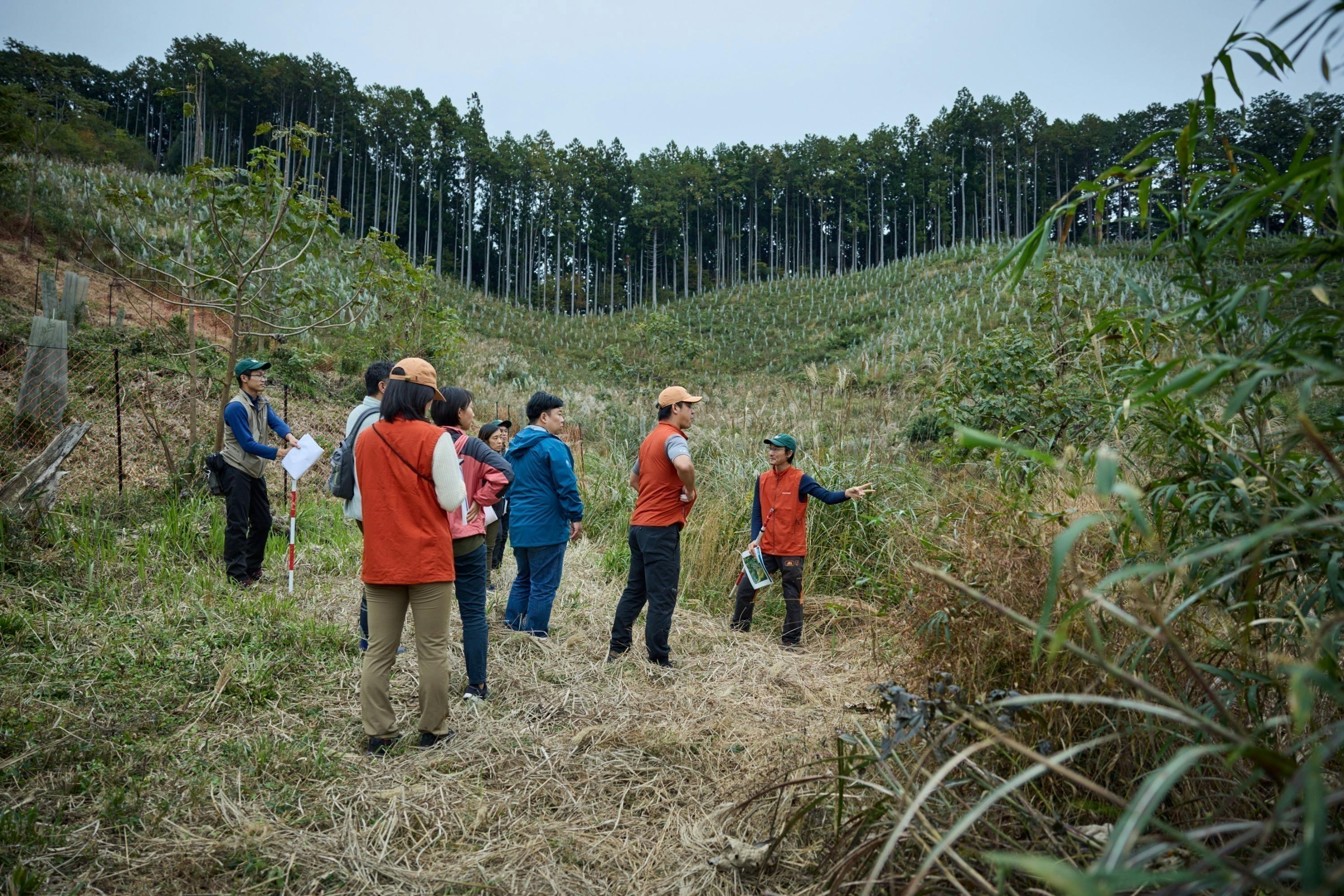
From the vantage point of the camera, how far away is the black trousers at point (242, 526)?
17.4 feet

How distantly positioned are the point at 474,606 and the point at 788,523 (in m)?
2.35

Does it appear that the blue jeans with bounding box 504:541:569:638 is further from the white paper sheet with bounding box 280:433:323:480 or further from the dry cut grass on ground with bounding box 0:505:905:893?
the white paper sheet with bounding box 280:433:323:480

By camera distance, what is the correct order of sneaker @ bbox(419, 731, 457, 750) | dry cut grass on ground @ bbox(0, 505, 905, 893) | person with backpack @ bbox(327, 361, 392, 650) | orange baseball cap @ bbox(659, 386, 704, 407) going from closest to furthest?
dry cut grass on ground @ bbox(0, 505, 905, 893) → sneaker @ bbox(419, 731, 457, 750) → person with backpack @ bbox(327, 361, 392, 650) → orange baseball cap @ bbox(659, 386, 704, 407)

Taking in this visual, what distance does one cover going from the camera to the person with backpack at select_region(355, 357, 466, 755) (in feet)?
10.3

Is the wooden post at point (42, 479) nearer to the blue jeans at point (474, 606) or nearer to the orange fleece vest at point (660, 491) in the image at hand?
the blue jeans at point (474, 606)

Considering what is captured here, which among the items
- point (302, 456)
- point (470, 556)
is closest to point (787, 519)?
point (470, 556)

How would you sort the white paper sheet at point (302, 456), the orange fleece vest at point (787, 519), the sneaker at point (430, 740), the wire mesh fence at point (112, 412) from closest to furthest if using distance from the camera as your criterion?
the sneaker at point (430, 740), the white paper sheet at point (302, 456), the orange fleece vest at point (787, 519), the wire mesh fence at point (112, 412)

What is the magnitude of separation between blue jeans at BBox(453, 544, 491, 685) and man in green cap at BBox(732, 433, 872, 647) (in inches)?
80.7

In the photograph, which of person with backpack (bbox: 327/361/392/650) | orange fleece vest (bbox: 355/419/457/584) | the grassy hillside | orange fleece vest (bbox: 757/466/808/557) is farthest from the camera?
orange fleece vest (bbox: 757/466/808/557)

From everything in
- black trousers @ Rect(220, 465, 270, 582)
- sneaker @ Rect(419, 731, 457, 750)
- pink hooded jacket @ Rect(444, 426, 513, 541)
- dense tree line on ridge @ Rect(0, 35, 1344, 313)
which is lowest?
sneaker @ Rect(419, 731, 457, 750)

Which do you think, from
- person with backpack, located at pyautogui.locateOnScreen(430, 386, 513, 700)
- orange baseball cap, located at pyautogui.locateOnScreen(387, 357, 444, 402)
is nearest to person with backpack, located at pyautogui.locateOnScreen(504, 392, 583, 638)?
person with backpack, located at pyautogui.locateOnScreen(430, 386, 513, 700)

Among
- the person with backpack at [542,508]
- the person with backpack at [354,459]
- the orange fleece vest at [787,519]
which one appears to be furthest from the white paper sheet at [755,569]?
the person with backpack at [354,459]

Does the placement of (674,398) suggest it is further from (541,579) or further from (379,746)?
(379,746)

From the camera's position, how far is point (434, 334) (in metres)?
13.4
